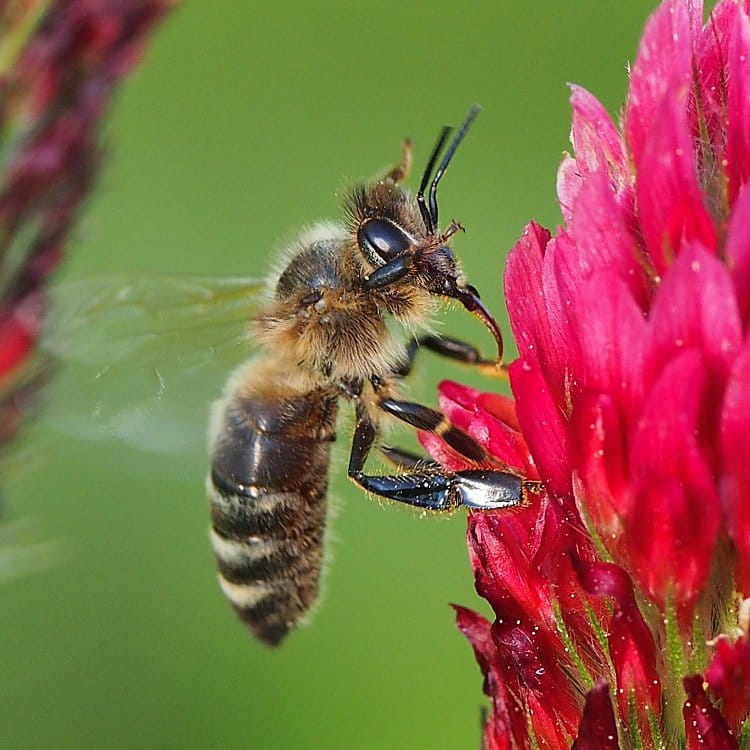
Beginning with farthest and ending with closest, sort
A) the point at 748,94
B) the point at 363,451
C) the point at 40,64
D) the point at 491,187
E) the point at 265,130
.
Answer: the point at 265,130 → the point at 491,187 → the point at 363,451 → the point at 40,64 → the point at 748,94

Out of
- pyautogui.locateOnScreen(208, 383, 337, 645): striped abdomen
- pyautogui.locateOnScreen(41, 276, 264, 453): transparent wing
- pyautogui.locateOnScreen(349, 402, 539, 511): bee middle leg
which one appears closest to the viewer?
pyautogui.locateOnScreen(349, 402, 539, 511): bee middle leg

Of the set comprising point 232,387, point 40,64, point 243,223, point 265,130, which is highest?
point 265,130

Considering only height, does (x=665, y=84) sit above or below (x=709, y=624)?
above

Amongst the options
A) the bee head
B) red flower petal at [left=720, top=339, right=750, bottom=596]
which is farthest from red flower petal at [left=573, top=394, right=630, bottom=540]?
the bee head

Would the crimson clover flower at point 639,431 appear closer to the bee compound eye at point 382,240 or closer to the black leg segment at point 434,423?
the black leg segment at point 434,423

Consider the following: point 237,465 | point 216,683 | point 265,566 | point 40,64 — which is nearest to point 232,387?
point 237,465

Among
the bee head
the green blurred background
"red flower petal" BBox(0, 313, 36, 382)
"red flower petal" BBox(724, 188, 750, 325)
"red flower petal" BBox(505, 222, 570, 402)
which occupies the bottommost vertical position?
"red flower petal" BBox(724, 188, 750, 325)

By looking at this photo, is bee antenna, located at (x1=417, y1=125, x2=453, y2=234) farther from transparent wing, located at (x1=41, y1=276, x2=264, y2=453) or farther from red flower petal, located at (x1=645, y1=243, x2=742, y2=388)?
red flower petal, located at (x1=645, y1=243, x2=742, y2=388)

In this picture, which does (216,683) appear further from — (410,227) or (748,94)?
(748,94)
